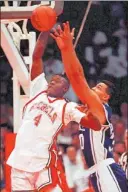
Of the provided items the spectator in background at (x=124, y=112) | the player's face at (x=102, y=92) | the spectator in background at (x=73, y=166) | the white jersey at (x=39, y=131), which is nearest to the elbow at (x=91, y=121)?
the white jersey at (x=39, y=131)

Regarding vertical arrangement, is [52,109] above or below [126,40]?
above

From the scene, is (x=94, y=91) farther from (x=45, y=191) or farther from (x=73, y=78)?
(x=45, y=191)

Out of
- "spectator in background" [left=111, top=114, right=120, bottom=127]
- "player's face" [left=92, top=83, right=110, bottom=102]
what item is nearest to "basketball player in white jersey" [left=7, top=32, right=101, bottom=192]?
"player's face" [left=92, top=83, right=110, bottom=102]

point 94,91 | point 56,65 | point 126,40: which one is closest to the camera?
point 94,91

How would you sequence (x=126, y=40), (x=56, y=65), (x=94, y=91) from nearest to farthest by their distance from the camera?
(x=94, y=91)
(x=56, y=65)
(x=126, y=40)

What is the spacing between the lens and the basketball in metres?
5.19

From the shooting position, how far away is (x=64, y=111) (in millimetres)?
4828

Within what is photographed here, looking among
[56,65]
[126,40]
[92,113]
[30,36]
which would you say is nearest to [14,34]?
[30,36]

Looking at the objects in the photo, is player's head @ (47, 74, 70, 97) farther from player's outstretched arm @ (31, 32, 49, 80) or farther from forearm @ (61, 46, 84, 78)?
player's outstretched arm @ (31, 32, 49, 80)

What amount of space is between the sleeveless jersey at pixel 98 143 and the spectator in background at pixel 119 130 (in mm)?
2603

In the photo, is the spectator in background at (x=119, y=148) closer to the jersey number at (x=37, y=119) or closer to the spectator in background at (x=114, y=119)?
the spectator in background at (x=114, y=119)

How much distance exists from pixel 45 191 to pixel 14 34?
2.00 m

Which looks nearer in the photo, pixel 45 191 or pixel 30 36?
pixel 45 191

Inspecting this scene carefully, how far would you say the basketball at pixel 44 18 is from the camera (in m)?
5.19
